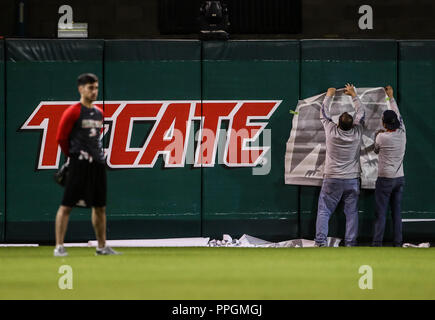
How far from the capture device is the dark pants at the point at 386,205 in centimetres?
1455

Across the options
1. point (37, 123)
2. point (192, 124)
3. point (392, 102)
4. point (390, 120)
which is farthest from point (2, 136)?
point (392, 102)

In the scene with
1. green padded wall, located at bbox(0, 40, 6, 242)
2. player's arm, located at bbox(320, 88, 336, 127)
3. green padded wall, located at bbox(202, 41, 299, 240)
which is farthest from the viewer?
green padded wall, located at bbox(202, 41, 299, 240)

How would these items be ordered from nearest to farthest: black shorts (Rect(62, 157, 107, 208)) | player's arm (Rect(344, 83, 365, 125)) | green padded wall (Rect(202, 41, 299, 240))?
black shorts (Rect(62, 157, 107, 208)), player's arm (Rect(344, 83, 365, 125)), green padded wall (Rect(202, 41, 299, 240))

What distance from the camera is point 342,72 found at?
49.6 ft

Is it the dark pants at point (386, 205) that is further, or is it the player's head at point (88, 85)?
the dark pants at point (386, 205)

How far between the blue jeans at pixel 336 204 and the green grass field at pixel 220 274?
1085 mm

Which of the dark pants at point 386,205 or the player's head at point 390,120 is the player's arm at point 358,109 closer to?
the player's head at point 390,120

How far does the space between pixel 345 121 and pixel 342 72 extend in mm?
1201

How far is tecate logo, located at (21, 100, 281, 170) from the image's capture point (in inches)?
588

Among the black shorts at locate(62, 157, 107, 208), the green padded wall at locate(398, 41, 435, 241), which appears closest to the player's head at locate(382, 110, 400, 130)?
the green padded wall at locate(398, 41, 435, 241)

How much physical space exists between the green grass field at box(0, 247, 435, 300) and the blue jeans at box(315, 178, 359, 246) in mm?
1085

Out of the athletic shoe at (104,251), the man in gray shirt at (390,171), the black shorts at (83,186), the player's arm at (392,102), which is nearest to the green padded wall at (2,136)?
the athletic shoe at (104,251)

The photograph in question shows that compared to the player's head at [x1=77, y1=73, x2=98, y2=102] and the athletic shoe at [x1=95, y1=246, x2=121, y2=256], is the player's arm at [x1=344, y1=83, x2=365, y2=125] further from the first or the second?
the player's head at [x1=77, y1=73, x2=98, y2=102]

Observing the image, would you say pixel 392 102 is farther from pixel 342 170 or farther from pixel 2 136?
pixel 2 136
